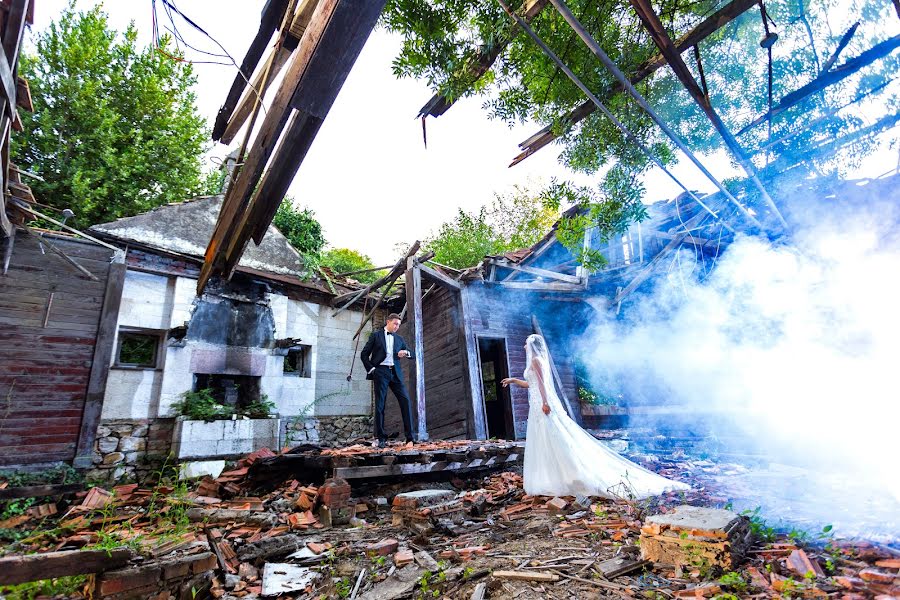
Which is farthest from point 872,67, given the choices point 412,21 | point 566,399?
point 566,399

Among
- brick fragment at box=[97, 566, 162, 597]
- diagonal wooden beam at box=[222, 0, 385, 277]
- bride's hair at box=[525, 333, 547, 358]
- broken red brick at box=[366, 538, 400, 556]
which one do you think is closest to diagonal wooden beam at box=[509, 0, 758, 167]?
bride's hair at box=[525, 333, 547, 358]

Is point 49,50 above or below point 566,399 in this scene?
above

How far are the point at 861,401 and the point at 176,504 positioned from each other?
1140cm

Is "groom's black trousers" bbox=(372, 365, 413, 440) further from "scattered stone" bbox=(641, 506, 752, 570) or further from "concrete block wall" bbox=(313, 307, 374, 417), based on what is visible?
A: "scattered stone" bbox=(641, 506, 752, 570)

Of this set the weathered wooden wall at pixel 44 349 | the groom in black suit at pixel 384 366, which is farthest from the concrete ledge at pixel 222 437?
the groom in black suit at pixel 384 366

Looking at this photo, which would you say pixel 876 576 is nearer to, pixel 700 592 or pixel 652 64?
pixel 700 592

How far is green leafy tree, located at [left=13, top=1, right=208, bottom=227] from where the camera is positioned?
11656 millimetres

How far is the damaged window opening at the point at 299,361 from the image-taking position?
1027 cm

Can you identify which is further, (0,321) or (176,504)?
(0,321)

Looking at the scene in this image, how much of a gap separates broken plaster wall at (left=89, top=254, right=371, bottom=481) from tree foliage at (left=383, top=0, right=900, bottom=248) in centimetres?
726

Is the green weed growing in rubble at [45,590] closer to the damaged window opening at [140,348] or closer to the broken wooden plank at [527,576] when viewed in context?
the broken wooden plank at [527,576]

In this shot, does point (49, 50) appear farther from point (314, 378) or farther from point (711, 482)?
point (711, 482)

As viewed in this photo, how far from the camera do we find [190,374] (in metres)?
8.40

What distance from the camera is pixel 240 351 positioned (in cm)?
916
